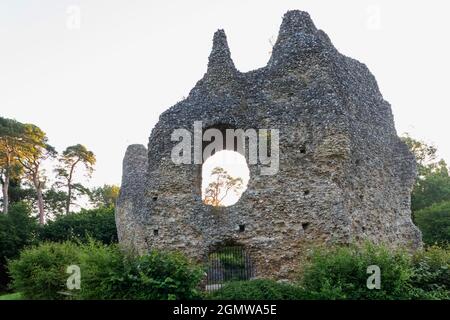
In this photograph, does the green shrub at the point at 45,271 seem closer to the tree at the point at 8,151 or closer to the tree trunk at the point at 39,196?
the tree at the point at 8,151

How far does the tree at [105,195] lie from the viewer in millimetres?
58219

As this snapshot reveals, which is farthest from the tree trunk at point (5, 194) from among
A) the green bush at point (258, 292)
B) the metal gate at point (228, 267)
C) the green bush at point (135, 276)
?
the green bush at point (258, 292)

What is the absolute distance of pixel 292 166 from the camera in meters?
15.9

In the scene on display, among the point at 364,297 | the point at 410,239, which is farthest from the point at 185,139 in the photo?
the point at 410,239

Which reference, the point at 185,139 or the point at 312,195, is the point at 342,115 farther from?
the point at 185,139

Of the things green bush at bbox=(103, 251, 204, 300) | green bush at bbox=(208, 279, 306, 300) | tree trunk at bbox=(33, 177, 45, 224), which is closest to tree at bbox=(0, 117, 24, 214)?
tree trunk at bbox=(33, 177, 45, 224)

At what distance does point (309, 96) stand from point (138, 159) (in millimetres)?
14343

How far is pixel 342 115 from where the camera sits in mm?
15828

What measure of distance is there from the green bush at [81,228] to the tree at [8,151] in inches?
169

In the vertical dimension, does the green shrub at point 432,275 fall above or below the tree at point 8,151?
below

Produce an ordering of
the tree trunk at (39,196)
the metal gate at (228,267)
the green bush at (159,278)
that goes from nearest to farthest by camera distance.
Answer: the green bush at (159,278) < the metal gate at (228,267) < the tree trunk at (39,196)

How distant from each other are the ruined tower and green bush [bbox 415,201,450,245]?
15703mm

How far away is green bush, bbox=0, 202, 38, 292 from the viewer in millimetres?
29703

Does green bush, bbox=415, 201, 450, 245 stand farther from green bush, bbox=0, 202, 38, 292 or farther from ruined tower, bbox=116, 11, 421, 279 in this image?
green bush, bbox=0, 202, 38, 292
